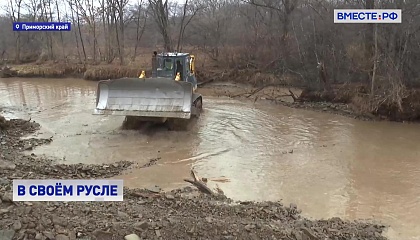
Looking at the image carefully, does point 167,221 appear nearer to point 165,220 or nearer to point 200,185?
point 165,220

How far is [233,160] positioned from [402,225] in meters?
4.33

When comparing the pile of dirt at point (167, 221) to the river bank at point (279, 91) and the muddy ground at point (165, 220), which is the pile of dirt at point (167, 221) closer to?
the muddy ground at point (165, 220)

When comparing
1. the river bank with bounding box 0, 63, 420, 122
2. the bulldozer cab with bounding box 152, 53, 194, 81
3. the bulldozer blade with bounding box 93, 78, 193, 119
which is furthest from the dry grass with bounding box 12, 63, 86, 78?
the bulldozer blade with bounding box 93, 78, 193, 119

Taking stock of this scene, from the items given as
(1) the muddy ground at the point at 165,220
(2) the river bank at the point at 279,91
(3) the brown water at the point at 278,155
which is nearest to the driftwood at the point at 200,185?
(1) the muddy ground at the point at 165,220

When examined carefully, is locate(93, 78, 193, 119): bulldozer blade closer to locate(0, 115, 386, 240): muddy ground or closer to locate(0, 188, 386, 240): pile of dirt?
locate(0, 115, 386, 240): muddy ground

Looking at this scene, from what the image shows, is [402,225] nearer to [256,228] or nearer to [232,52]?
[256,228]

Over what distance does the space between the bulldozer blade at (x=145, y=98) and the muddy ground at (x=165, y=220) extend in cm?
407

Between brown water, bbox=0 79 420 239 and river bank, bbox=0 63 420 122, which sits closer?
brown water, bbox=0 79 420 239

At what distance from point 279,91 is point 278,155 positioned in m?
11.7

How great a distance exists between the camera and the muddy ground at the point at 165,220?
17.0ft

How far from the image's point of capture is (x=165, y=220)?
5762mm

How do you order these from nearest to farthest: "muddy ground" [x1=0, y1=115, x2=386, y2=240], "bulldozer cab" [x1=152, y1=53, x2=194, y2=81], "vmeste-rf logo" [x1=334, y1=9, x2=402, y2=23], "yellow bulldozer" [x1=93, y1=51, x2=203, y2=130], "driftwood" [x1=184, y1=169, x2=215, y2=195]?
"muddy ground" [x1=0, y1=115, x2=386, y2=240] → "driftwood" [x1=184, y1=169, x2=215, y2=195] → "yellow bulldozer" [x1=93, y1=51, x2=203, y2=130] → "bulldozer cab" [x1=152, y1=53, x2=194, y2=81] → "vmeste-rf logo" [x1=334, y1=9, x2=402, y2=23]

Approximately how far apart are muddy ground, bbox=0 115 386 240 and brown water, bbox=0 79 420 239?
0.78 metres

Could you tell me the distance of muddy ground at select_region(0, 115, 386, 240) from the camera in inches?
204
